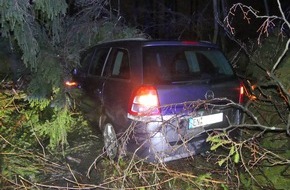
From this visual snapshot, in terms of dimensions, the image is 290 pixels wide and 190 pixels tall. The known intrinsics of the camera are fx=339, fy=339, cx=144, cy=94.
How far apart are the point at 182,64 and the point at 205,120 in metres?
0.77

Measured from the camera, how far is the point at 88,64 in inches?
228

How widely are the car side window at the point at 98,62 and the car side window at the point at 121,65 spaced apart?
38cm

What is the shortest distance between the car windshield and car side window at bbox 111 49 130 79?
1.20 ft

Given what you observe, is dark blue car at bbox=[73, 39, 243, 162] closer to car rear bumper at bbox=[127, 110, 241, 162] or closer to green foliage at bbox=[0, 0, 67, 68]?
car rear bumper at bbox=[127, 110, 241, 162]

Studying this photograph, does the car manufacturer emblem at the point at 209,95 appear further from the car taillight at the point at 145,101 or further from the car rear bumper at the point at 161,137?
the car taillight at the point at 145,101

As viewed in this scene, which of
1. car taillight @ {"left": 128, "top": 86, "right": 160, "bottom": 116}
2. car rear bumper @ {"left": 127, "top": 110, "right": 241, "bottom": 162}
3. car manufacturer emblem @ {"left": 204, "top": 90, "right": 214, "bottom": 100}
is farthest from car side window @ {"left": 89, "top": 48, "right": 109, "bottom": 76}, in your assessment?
car manufacturer emblem @ {"left": 204, "top": 90, "right": 214, "bottom": 100}

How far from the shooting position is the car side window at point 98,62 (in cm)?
519

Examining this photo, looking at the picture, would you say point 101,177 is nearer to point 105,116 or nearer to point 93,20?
point 105,116

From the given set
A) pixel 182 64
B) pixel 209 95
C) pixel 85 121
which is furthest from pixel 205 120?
pixel 85 121

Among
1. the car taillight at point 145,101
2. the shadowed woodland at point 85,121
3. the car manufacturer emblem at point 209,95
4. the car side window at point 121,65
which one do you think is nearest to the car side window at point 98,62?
the car side window at point 121,65

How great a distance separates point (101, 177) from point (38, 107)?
2.54 m

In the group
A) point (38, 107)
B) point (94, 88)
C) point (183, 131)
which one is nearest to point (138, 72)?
point (183, 131)

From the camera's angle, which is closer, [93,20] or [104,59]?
[104,59]

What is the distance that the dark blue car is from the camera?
12.9 ft
